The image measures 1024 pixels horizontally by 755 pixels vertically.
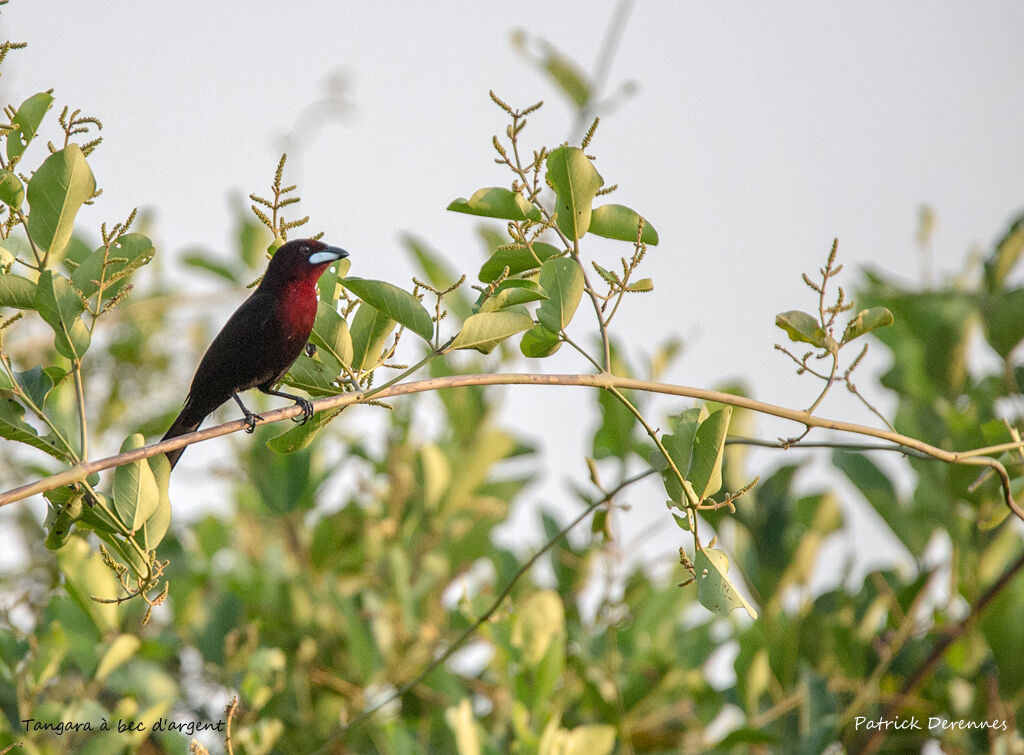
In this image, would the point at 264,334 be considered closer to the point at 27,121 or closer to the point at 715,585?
the point at 27,121

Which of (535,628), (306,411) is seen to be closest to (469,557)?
(535,628)

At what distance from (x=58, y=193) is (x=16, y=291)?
198mm

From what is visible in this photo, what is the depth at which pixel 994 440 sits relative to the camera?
2809 mm

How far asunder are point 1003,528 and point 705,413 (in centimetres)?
196

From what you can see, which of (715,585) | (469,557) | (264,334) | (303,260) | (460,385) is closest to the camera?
(460,385)

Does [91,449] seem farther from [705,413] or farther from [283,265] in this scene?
[705,413]

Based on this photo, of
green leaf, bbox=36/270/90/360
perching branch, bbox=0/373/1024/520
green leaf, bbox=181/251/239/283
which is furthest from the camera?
green leaf, bbox=181/251/239/283

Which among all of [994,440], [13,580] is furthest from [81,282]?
[13,580]

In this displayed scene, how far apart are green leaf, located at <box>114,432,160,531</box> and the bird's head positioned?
3.18 feet

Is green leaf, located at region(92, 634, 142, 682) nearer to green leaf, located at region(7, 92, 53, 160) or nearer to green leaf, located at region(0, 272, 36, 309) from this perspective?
green leaf, located at region(0, 272, 36, 309)

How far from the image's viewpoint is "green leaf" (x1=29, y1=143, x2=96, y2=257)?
1.93 m

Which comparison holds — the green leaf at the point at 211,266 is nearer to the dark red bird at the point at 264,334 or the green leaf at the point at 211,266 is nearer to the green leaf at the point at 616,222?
the dark red bird at the point at 264,334

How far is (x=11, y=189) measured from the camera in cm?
194

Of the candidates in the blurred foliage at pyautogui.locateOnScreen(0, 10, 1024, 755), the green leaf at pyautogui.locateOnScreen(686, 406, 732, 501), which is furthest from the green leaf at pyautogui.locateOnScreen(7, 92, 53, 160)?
the green leaf at pyautogui.locateOnScreen(686, 406, 732, 501)
